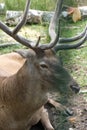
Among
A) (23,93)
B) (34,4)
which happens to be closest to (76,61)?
(23,93)

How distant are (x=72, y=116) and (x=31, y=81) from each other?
1288mm

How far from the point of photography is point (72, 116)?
548 cm

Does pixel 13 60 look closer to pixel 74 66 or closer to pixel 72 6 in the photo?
pixel 74 66

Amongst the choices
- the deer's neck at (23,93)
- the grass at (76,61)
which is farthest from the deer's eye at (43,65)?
the grass at (76,61)

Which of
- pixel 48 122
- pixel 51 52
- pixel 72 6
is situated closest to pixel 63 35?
pixel 72 6

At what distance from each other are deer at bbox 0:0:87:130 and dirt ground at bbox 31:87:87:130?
0.61m

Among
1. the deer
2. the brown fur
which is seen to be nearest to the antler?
the deer

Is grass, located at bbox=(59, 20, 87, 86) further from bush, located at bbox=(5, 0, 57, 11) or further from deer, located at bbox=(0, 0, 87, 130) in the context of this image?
deer, located at bbox=(0, 0, 87, 130)

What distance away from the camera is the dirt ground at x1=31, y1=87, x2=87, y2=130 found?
5263mm

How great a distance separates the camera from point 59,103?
5.76 m

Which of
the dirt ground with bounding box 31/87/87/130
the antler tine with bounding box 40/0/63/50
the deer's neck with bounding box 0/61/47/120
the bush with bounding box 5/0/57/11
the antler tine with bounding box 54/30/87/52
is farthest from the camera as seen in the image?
the bush with bounding box 5/0/57/11

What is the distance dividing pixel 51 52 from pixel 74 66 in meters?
2.37

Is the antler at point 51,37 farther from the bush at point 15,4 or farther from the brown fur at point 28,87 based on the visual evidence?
A: the bush at point 15,4

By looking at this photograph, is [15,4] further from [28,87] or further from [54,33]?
[28,87]
